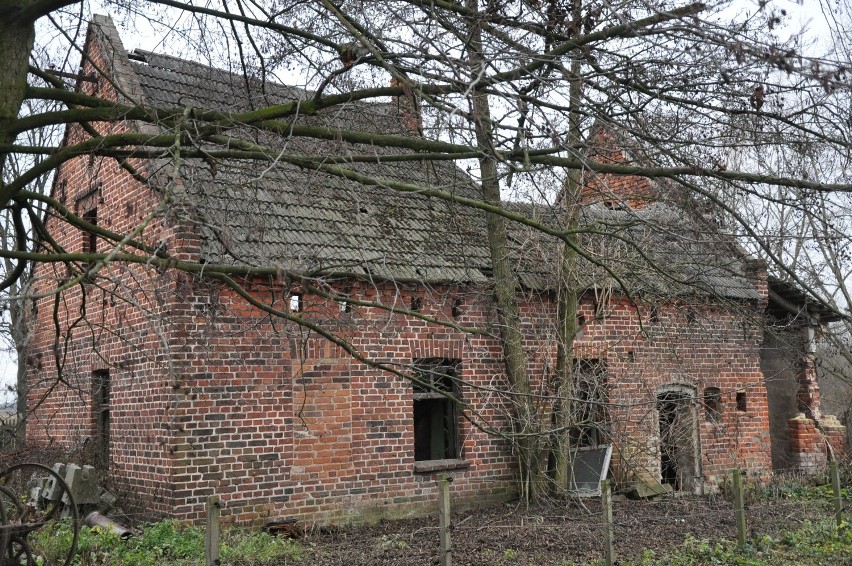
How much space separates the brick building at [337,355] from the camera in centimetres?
1037

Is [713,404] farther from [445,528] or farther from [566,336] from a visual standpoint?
[445,528]

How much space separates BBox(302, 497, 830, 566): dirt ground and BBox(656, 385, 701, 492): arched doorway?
105 cm

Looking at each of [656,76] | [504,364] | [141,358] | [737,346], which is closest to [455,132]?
[656,76]

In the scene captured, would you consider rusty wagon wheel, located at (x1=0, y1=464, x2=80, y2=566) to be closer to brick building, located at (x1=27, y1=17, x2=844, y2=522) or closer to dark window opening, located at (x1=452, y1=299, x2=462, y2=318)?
brick building, located at (x1=27, y1=17, x2=844, y2=522)

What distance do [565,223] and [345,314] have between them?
3.44m

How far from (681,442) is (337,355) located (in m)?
6.76

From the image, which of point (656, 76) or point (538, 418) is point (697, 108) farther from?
point (538, 418)

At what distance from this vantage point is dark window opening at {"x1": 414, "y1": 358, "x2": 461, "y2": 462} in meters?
13.0

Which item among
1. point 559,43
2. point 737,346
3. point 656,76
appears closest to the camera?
point 656,76

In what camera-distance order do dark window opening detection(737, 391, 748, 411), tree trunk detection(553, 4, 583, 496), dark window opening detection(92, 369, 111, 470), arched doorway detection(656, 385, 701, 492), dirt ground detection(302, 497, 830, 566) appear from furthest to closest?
dark window opening detection(737, 391, 748, 411) < arched doorway detection(656, 385, 701, 492) < dark window opening detection(92, 369, 111, 470) < tree trunk detection(553, 4, 583, 496) < dirt ground detection(302, 497, 830, 566)

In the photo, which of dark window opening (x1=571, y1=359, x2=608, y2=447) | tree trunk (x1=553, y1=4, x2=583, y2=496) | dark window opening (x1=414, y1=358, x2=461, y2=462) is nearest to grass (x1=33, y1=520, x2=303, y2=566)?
dark window opening (x1=414, y1=358, x2=461, y2=462)

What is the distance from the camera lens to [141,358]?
11.4m

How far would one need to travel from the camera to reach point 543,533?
1062 cm

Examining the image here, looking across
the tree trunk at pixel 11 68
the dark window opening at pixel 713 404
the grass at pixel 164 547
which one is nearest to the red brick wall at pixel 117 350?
the grass at pixel 164 547
